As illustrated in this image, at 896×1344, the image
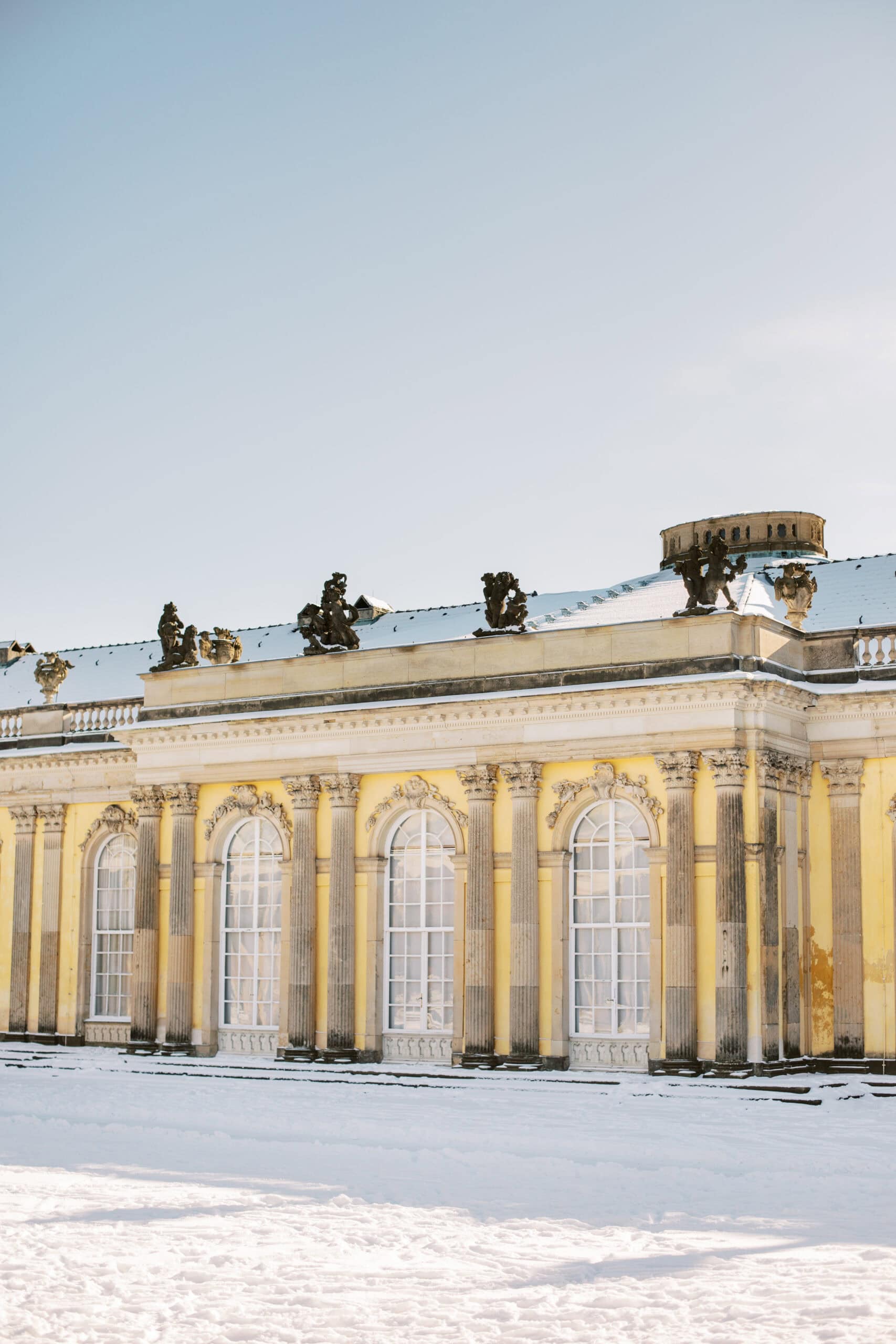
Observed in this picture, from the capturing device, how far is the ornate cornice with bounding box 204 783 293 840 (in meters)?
29.9

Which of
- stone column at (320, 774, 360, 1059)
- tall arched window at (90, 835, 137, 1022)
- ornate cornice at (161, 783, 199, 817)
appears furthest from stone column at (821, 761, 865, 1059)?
tall arched window at (90, 835, 137, 1022)

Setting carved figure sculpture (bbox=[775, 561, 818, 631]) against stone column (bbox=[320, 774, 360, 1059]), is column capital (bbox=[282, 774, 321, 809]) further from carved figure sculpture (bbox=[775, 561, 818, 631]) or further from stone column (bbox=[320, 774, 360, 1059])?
carved figure sculpture (bbox=[775, 561, 818, 631])

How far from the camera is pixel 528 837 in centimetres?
2716

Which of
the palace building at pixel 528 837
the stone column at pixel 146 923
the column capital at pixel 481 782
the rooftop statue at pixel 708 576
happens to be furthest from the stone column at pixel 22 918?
the rooftop statue at pixel 708 576

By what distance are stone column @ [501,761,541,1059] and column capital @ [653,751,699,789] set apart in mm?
2375

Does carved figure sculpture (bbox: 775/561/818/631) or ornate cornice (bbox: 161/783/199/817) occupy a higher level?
carved figure sculpture (bbox: 775/561/818/631)

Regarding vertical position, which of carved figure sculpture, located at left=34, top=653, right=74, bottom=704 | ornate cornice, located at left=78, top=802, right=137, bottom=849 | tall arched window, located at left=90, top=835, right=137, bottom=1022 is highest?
carved figure sculpture, located at left=34, top=653, right=74, bottom=704

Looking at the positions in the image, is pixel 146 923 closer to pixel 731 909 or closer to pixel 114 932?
pixel 114 932

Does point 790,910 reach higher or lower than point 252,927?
higher

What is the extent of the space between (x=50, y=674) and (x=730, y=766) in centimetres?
1647

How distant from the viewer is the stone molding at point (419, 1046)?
2802 centimetres

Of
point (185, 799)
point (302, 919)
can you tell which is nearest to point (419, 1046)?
point (302, 919)

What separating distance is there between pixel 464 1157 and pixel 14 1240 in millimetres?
5914

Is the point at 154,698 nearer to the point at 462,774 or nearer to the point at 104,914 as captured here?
the point at 104,914
